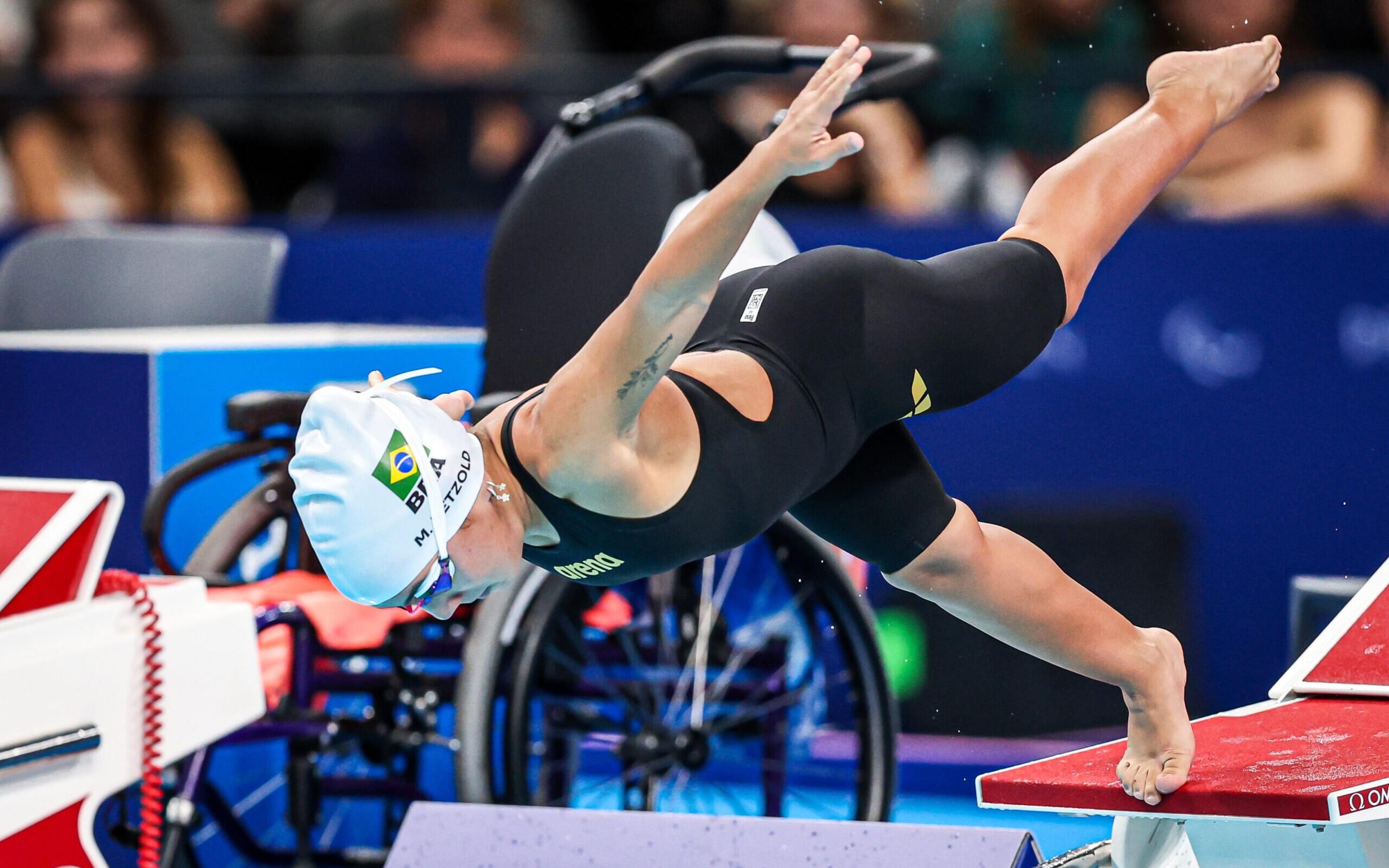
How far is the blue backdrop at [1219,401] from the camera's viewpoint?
3.95 metres

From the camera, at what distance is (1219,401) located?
4.02m

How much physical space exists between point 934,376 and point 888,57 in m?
0.92

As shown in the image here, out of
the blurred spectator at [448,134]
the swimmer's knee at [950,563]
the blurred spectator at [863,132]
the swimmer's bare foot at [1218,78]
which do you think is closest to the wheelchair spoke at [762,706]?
the swimmer's knee at [950,563]

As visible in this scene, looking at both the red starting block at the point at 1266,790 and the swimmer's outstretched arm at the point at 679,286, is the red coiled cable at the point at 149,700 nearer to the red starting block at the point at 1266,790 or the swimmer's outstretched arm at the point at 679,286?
the swimmer's outstretched arm at the point at 679,286

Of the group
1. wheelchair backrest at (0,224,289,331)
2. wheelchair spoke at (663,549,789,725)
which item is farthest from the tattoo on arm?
wheelchair backrest at (0,224,289,331)

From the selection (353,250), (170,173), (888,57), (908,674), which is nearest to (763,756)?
(908,674)

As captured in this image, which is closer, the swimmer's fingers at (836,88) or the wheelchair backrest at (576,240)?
the swimmer's fingers at (836,88)

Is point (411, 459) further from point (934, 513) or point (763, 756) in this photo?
point (763, 756)

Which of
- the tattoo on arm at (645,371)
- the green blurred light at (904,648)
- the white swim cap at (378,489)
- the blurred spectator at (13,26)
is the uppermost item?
the blurred spectator at (13,26)

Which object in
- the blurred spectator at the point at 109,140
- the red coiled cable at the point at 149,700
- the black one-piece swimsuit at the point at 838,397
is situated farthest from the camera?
the blurred spectator at the point at 109,140

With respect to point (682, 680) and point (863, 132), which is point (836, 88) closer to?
point (682, 680)

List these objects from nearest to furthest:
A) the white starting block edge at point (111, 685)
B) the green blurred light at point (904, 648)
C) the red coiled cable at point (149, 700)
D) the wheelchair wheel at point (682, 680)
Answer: the white starting block edge at point (111, 685), the red coiled cable at point (149, 700), the wheelchair wheel at point (682, 680), the green blurred light at point (904, 648)

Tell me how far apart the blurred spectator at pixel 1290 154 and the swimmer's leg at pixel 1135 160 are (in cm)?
107

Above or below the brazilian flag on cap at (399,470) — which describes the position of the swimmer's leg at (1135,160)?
above
